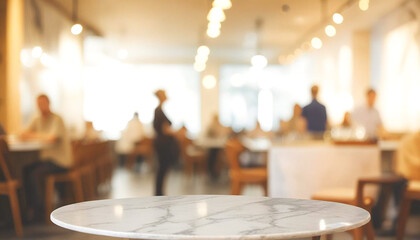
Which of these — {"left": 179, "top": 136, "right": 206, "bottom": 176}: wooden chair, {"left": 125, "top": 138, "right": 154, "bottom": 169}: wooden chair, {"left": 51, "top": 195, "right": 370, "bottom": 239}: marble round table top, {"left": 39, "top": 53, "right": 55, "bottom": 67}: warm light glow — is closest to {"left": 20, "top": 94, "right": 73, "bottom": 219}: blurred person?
{"left": 39, "top": 53, "right": 55, "bottom": 67}: warm light glow

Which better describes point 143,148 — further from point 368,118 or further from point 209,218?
point 209,218

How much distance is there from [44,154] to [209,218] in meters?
4.98

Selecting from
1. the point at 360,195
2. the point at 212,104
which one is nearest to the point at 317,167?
the point at 360,195

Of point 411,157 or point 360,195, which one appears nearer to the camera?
point 360,195

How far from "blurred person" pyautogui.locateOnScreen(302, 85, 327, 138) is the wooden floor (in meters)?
→ 1.49

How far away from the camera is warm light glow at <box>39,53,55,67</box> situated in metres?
9.21

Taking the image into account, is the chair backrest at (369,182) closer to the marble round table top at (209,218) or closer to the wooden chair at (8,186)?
the marble round table top at (209,218)

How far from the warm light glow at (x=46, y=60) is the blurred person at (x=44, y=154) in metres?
2.82

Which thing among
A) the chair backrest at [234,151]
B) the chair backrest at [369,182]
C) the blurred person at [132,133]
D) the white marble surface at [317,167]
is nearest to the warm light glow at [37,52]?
the chair backrest at [234,151]

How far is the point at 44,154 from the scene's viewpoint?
6.60 m

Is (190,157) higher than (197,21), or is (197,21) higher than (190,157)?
(197,21)

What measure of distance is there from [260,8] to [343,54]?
10.6 feet

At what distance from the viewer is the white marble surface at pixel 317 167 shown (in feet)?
18.6

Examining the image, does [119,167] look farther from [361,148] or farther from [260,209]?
[260,209]
